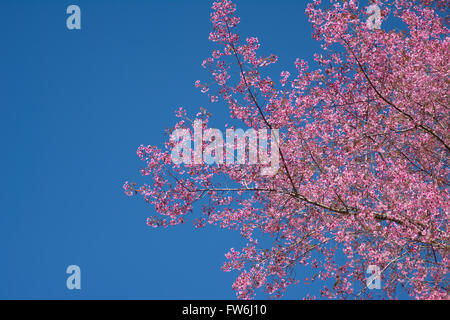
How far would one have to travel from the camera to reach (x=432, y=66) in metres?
8.58

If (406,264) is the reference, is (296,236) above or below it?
above

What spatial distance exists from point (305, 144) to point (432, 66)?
2482 millimetres

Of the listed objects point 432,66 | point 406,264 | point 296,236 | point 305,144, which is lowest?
point 406,264
